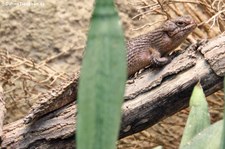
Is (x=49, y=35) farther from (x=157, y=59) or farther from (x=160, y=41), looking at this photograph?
(x=157, y=59)

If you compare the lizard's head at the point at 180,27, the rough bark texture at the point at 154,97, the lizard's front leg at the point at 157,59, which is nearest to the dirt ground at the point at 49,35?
the lizard's head at the point at 180,27

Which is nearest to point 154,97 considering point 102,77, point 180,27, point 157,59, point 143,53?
point 157,59

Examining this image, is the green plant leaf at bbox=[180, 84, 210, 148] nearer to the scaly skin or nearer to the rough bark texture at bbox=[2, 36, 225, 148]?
the rough bark texture at bbox=[2, 36, 225, 148]

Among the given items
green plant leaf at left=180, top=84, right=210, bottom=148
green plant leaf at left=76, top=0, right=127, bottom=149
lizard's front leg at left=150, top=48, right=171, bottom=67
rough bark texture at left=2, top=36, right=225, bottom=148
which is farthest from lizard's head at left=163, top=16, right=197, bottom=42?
green plant leaf at left=76, top=0, right=127, bottom=149

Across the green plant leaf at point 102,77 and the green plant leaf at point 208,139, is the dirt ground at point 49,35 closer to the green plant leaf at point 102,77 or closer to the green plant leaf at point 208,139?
the green plant leaf at point 208,139

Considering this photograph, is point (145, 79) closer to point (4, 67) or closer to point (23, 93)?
point (4, 67)
